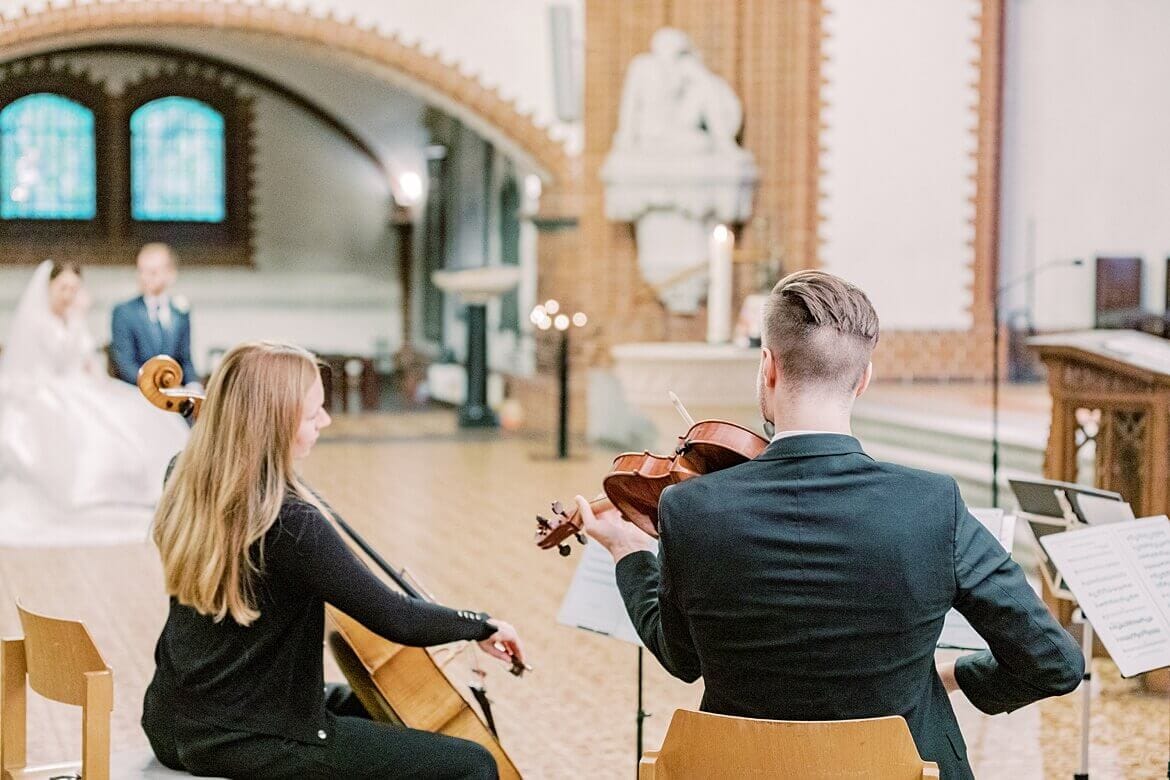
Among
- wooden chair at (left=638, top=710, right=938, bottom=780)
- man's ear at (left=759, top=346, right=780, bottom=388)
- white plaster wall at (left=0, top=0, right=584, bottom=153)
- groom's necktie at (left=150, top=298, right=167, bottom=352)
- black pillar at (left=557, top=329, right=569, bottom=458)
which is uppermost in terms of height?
white plaster wall at (left=0, top=0, right=584, bottom=153)

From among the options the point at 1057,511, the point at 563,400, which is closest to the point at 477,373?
the point at 563,400

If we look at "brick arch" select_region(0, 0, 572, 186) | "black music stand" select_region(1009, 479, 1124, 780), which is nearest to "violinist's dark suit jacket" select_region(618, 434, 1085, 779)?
"black music stand" select_region(1009, 479, 1124, 780)

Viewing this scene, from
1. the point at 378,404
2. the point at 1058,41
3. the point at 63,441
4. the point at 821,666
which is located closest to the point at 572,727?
the point at 821,666

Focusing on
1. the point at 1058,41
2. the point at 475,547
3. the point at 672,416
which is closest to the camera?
the point at 475,547

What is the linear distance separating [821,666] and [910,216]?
34.0ft

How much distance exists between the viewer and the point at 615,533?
2461 millimetres

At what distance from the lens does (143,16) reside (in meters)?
11.0

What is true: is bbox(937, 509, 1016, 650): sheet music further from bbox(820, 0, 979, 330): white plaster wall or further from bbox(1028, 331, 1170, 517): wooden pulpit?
bbox(820, 0, 979, 330): white plaster wall

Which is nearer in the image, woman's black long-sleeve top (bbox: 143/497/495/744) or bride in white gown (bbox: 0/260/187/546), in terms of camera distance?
woman's black long-sleeve top (bbox: 143/497/495/744)

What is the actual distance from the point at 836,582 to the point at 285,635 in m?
1.14

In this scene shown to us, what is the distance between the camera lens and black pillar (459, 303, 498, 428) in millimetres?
12656

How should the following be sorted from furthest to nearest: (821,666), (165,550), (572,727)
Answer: (572,727) → (165,550) → (821,666)

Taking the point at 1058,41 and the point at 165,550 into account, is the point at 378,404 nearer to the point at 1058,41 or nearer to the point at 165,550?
the point at 1058,41

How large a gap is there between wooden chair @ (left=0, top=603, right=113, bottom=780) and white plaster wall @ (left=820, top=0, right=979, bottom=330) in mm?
9618
